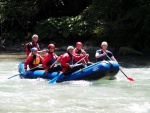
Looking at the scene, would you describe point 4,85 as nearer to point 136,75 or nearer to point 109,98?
point 109,98

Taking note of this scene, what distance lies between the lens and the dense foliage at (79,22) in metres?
18.0

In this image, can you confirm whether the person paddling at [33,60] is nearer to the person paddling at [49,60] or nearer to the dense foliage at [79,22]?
the person paddling at [49,60]

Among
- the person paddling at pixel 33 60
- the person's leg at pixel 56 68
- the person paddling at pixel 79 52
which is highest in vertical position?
the person paddling at pixel 79 52

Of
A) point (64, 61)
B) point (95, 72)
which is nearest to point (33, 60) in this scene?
point (64, 61)

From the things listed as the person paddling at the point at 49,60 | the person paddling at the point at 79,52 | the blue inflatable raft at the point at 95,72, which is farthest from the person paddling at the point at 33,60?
the person paddling at the point at 79,52

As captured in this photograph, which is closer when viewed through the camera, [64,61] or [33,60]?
[64,61]

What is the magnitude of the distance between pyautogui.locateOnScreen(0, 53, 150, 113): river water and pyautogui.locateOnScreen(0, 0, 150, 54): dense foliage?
5945 millimetres

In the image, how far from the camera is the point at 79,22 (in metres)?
20.7

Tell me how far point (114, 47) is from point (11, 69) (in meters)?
7.13

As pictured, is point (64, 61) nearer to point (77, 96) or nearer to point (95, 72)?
point (95, 72)

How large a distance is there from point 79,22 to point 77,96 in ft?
39.6

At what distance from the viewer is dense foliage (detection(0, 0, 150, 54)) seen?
1802cm

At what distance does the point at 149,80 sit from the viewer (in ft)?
36.4

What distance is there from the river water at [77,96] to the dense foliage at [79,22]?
19.5ft
